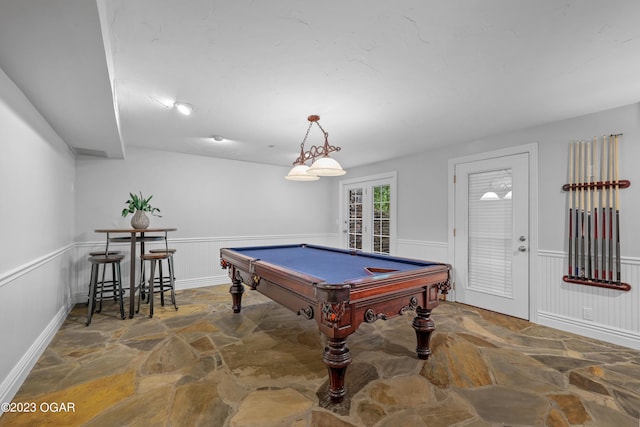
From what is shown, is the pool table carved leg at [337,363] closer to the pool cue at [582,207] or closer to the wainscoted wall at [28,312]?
the wainscoted wall at [28,312]

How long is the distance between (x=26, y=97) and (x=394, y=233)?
480 cm

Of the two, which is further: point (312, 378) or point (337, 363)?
point (312, 378)

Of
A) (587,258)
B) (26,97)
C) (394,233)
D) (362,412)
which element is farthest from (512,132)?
(26,97)

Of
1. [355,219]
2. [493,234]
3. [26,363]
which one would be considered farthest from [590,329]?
[26,363]

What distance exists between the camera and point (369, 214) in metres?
5.66

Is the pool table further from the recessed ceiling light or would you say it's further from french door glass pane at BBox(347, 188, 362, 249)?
french door glass pane at BBox(347, 188, 362, 249)

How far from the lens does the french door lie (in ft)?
17.2

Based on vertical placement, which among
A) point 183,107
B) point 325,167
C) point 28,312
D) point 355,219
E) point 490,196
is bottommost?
point 28,312

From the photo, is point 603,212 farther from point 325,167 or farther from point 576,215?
point 325,167

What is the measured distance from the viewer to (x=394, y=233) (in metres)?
5.11

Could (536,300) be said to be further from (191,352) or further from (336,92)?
(191,352)

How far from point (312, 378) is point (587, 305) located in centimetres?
298

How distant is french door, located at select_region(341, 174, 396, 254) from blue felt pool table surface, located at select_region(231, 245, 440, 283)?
195 cm

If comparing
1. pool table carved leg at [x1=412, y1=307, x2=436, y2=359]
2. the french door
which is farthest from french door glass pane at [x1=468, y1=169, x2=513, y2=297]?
pool table carved leg at [x1=412, y1=307, x2=436, y2=359]
